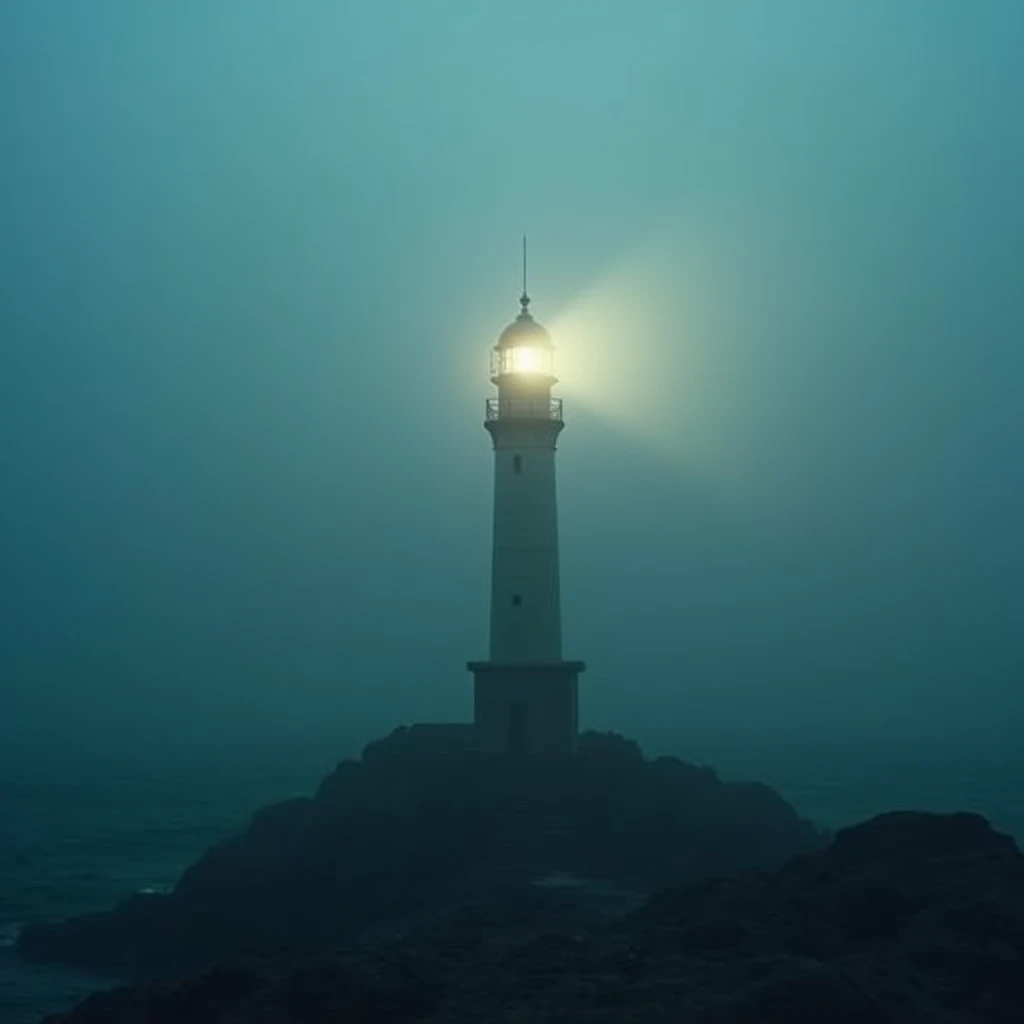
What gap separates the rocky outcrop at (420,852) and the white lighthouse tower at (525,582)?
2.99 feet

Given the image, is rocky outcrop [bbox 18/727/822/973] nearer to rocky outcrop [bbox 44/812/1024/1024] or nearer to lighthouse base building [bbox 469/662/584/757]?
lighthouse base building [bbox 469/662/584/757]

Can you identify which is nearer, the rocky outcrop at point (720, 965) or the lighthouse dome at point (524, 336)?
the rocky outcrop at point (720, 965)

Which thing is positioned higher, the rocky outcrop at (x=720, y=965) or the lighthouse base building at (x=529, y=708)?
the lighthouse base building at (x=529, y=708)

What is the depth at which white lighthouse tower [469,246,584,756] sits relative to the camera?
132 feet

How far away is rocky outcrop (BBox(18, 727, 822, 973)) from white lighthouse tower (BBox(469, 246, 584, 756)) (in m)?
0.91

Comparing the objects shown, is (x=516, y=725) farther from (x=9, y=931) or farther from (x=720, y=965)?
(x=720, y=965)

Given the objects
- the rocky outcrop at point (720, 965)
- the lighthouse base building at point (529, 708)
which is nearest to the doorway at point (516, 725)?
the lighthouse base building at point (529, 708)

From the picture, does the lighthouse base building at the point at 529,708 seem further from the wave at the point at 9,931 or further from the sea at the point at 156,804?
the wave at the point at 9,931

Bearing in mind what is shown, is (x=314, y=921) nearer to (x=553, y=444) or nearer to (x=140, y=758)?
(x=553, y=444)

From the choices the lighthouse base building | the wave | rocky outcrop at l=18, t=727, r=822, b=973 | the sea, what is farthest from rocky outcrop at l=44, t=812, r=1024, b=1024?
the wave

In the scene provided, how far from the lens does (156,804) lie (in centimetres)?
9169

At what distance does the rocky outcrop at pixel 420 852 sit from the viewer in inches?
1422

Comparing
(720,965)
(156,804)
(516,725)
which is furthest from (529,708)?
(156,804)

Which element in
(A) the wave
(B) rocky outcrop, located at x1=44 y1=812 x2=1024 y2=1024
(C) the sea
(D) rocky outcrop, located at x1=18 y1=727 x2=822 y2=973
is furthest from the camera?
(C) the sea
